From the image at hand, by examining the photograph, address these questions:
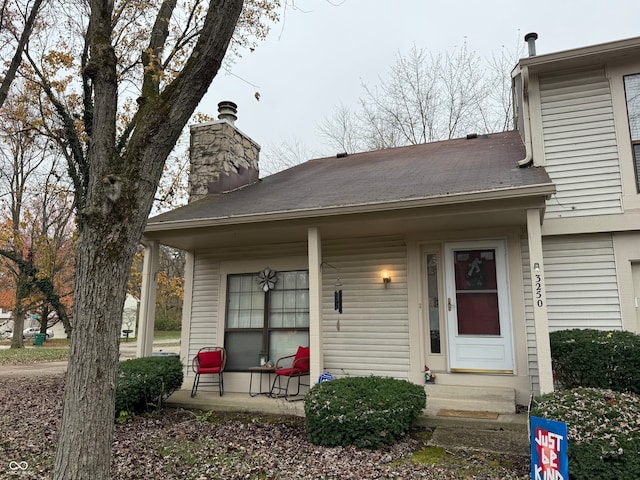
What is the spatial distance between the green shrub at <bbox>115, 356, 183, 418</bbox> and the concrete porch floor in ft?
1.34

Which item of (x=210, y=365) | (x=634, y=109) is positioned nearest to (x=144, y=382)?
(x=210, y=365)

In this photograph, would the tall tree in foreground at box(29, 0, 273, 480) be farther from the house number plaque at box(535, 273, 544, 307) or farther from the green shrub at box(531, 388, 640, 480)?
the house number plaque at box(535, 273, 544, 307)

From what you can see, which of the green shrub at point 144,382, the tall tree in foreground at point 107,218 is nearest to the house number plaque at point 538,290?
the tall tree in foreground at point 107,218

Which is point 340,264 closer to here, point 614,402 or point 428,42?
point 614,402

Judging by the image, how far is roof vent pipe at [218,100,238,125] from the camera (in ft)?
29.8

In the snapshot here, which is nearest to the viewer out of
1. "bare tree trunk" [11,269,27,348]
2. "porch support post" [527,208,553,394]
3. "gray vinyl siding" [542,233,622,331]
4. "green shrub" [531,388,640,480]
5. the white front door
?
"green shrub" [531,388,640,480]

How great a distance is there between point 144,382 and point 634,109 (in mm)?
7390

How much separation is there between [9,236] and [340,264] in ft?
43.4

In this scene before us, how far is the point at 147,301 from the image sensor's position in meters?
6.82

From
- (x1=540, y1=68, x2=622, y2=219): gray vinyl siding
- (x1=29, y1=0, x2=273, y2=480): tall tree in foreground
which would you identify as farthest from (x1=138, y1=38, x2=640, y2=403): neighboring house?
(x1=29, y1=0, x2=273, y2=480): tall tree in foreground

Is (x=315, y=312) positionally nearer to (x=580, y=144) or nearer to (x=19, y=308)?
(x=580, y=144)

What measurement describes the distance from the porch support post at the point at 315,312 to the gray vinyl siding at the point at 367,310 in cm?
113

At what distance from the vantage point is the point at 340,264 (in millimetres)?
7062

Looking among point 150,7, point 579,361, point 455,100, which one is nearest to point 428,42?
point 455,100
